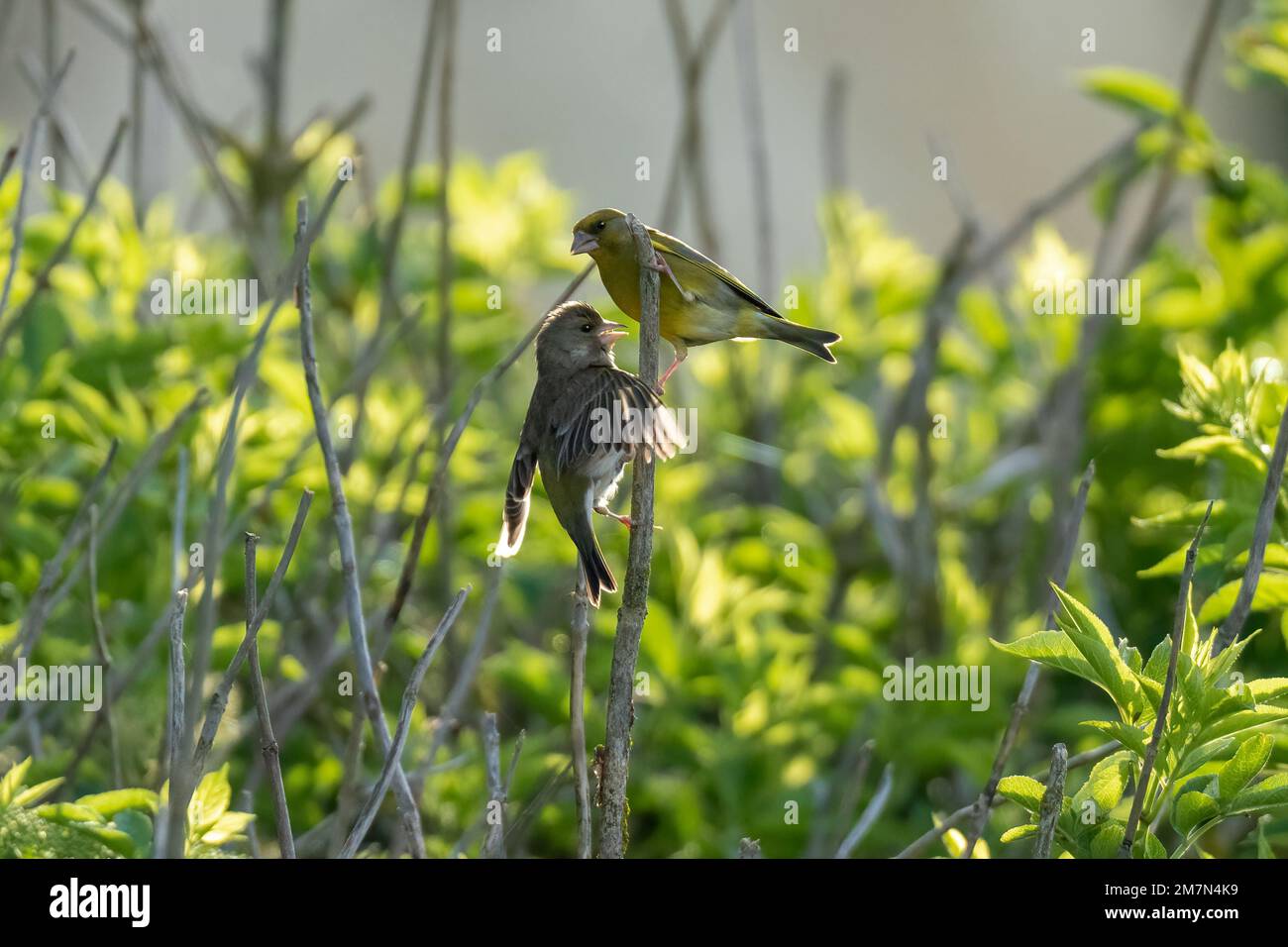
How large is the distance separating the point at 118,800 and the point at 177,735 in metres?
0.16

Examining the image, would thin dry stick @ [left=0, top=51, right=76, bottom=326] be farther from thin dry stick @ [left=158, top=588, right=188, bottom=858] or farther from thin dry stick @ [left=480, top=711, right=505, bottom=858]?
thin dry stick @ [left=480, top=711, right=505, bottom=858]

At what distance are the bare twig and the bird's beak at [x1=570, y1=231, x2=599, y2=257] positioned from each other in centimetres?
68

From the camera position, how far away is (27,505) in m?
2.80

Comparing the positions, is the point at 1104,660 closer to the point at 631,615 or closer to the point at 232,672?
the point at 631,615

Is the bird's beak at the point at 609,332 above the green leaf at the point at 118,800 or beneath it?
above

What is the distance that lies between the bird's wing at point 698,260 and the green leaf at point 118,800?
1.00 metres

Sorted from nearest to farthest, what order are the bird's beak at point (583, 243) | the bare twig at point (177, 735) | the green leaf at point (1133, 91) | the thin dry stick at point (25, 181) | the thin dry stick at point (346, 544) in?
the bare twig at point (177, 735) < the thin dry stick at point (346, 544) < the bird's beak at point (583, 243) < the thin dry stick at point (25, 181) < the green leaf at point (1133, 91)

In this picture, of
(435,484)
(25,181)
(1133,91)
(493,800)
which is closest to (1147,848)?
(493,800)

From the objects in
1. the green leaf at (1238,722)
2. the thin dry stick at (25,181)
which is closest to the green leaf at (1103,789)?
the green leaf at (1238,722)

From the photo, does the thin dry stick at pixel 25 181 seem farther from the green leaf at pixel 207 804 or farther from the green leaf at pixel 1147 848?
the green leaf at pixel 1147 848

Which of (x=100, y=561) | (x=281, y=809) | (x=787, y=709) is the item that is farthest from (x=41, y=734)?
(x=787, y=709)

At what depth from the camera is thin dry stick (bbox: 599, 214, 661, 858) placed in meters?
1.60

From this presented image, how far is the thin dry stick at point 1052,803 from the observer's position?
1.65 metres

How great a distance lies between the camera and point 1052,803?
1.66 metres
